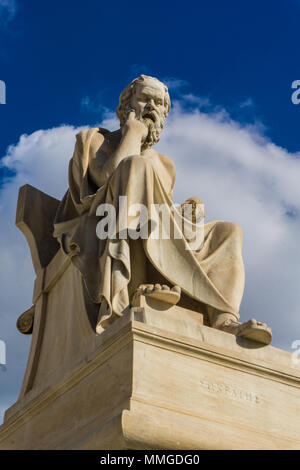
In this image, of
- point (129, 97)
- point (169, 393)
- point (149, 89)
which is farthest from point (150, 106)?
point (169, 393)

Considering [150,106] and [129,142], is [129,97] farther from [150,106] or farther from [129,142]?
[129,142]

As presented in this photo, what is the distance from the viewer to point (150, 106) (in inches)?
304

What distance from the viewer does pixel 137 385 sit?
5.34 m

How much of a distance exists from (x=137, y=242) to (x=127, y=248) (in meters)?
0.26

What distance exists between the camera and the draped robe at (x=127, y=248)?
624 centimetres

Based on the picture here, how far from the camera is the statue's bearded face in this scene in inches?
304

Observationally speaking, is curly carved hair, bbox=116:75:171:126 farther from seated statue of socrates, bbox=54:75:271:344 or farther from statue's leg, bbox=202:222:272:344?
statue's leg, bbox=202:222:272:344

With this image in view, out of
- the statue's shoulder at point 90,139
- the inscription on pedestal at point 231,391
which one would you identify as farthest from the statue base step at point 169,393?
the statue's shoulder at point 90,139

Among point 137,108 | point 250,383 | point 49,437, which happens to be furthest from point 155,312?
point 137,108

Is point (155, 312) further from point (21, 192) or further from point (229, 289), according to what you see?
point (21, 192)

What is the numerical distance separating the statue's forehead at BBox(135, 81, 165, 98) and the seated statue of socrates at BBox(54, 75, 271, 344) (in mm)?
10

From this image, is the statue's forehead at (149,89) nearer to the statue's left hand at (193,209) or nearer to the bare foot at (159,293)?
the statue's left hand at (193,209)

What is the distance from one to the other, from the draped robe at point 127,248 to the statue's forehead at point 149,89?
0.71 m

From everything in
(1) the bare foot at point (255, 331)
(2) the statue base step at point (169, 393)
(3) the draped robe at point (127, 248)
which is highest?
(3) the draped robe at point (127, 248)
